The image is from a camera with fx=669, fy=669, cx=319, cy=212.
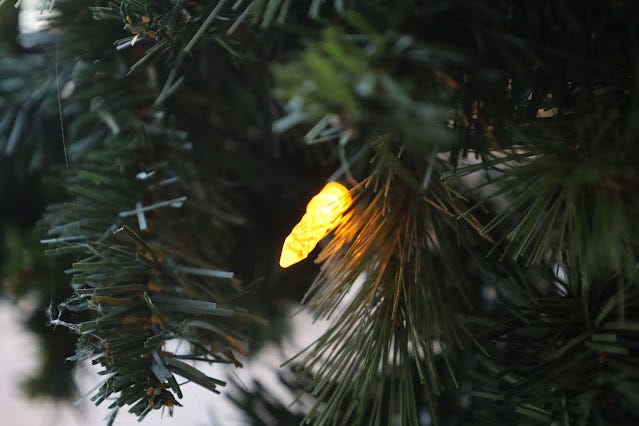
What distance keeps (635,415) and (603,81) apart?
12 cm

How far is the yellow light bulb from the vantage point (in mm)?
269

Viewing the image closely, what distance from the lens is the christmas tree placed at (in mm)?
198

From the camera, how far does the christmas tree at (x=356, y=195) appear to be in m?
0.20

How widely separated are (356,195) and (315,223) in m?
0.02

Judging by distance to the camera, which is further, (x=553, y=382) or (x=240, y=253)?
(x=240, y=253)

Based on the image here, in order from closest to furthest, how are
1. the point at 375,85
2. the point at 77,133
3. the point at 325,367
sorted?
the point at 375,85, the point at 325,367, the point at 77,133

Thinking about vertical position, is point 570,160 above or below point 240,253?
above

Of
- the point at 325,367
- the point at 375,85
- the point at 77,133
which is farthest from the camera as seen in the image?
the point at 77,133

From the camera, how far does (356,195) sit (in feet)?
0.94

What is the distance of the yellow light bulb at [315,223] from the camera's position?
0.27 meters

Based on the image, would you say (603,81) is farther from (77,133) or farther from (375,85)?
(77,133)

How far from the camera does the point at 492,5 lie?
0.70 ft

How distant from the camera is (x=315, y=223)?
0.27 meters

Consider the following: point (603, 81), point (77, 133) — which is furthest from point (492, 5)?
point (77, 133)
